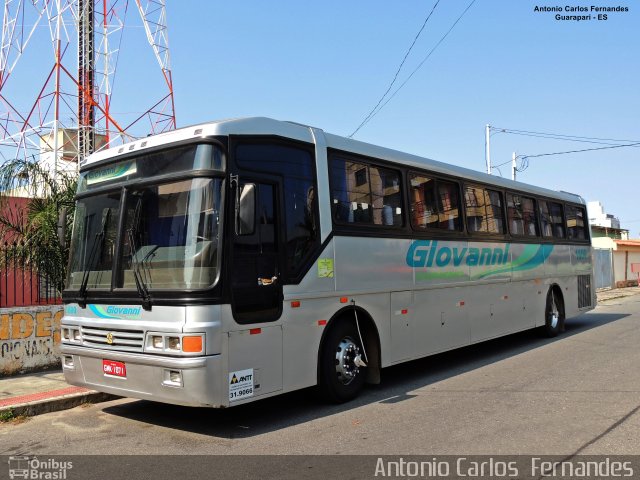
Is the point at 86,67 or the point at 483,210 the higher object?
the point at 86,67

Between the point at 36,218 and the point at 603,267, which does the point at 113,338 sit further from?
the point at 603,267

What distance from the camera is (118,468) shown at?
4.74 m

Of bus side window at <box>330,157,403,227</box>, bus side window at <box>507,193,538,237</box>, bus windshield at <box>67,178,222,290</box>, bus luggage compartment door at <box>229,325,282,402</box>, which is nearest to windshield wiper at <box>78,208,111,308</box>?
bus windshield at <box>67,178,222,290</box>

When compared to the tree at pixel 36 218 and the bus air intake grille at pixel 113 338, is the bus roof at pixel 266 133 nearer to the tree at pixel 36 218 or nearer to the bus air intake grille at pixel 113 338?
the bus air intake grille at pixel 113 338

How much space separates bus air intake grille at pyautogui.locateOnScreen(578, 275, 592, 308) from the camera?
14.5m

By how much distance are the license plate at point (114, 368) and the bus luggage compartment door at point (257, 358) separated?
4.03 ft

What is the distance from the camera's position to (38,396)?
7102 millimetres

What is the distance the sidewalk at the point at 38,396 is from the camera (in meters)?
6.62

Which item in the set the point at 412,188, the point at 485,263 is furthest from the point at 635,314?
the point at 412,188

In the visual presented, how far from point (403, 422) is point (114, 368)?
3154mm

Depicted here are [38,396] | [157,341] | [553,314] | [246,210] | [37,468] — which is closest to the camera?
[37,468]

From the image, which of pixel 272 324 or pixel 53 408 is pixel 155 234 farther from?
pixel 53 408

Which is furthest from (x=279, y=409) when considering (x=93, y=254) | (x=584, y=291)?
(x=584, y=291)

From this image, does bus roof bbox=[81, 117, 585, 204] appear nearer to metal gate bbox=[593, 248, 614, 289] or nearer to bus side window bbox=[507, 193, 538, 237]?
bus side window bbox=[507, 193, 538, 237]
